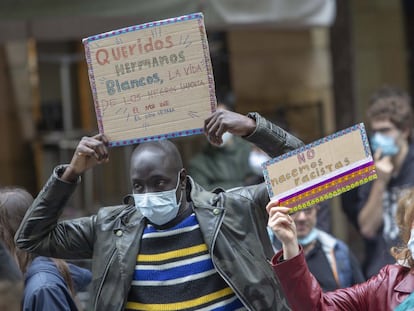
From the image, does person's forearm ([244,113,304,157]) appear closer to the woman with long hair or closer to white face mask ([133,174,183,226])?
white face mask ([133,174,183,226])

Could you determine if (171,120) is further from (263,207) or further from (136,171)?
(263,207)

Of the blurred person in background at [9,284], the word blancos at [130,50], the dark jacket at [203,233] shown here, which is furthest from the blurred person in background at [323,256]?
the blurred person in background at [9,284]

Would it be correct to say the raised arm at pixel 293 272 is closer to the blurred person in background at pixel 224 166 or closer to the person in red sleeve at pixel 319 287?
the person in red sleeve at pixel 319 287

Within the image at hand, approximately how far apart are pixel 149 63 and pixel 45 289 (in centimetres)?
103

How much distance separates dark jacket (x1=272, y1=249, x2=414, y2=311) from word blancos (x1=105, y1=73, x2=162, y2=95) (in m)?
0.95

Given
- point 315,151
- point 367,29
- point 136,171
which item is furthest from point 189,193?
point 367,29

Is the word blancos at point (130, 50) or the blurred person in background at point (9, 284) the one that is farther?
the word blancos at point (130, 50)

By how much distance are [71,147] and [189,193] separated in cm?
541

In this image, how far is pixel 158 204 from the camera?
3.86m

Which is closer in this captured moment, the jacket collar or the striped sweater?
the jacket collar

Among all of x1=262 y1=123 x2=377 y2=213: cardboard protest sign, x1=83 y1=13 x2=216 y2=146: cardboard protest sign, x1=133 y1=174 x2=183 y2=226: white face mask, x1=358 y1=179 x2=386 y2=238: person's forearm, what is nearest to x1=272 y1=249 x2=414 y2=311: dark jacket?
x1=262 y1=123 x2=377 y2=213: cardboard protest sign

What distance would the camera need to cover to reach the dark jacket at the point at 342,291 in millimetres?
3518

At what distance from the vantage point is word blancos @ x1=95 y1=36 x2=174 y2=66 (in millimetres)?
3973

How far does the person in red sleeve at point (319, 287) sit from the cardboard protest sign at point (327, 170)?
0.09 metres
